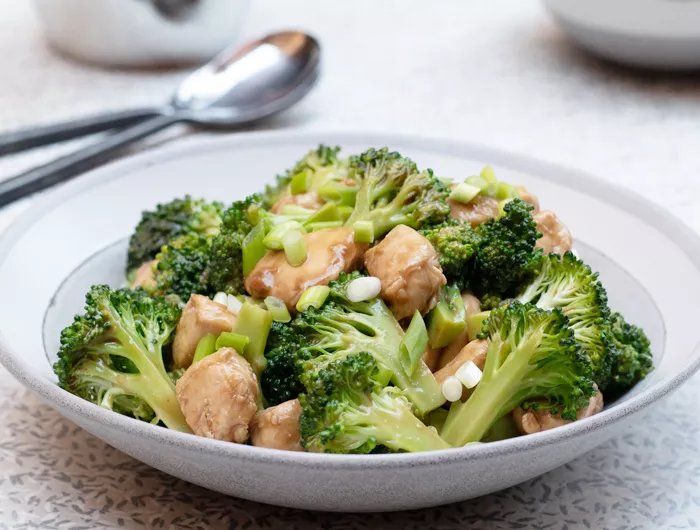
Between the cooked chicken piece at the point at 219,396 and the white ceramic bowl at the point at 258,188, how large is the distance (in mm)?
108

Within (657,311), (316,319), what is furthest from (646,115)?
(316,319)

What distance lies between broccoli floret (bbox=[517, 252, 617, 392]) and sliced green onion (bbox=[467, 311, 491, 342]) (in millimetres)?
120

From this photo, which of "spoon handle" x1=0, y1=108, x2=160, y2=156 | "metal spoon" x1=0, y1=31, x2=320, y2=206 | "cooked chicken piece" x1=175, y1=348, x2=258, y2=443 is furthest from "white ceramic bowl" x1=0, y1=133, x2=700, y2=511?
"metal spoon" x1=0, y1=31, x2=320, y2=206

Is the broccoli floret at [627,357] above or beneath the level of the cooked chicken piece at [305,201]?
beneath

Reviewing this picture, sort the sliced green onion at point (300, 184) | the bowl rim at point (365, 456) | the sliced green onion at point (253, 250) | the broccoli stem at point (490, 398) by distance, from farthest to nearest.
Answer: the sliced green onion at point (300, 184)
the sliced green onion at point (253, 250)
the broccoli stem at point (490, 398)
the bowl rim at point (365, 456)

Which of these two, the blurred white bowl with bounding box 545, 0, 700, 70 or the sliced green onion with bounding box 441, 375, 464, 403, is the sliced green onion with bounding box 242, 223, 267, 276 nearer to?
the sliced green onion with bounding box 441, 375, 464, 403

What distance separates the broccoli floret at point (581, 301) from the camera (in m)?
1.70

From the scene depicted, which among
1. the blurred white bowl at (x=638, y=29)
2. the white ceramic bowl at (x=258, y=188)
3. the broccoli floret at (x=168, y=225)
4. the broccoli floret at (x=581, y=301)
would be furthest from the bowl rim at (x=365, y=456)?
the blurred white bowl at (x=638, y=29)

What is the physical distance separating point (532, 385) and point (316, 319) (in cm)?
41

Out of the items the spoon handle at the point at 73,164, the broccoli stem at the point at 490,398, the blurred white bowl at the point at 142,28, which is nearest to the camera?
the broccoli stem at the point at 490,398

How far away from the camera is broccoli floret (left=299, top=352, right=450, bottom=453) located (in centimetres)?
143

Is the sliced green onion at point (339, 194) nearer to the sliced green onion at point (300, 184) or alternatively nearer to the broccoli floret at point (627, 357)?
the sliced green onion at point (300, 184)

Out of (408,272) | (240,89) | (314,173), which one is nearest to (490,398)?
(408,272)

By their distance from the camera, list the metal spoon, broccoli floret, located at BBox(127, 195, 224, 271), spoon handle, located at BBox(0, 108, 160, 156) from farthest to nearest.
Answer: the metal spoon → spoon handle, located at BBox(0, 108, 160, 156) → broccoli floret, located at BBox(127, 195, 224, 271)
